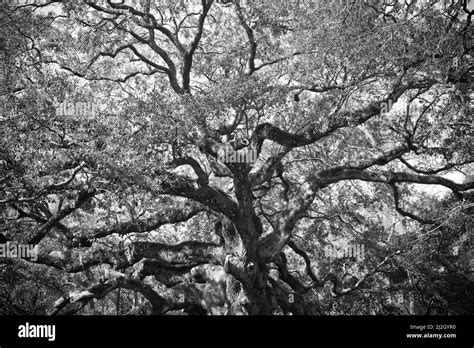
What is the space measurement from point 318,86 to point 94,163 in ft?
13.6

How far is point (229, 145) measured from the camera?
30.5ft

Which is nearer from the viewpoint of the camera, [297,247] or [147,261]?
[147,261]

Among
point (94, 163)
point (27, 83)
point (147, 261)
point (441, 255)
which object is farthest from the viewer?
point (441, 255)

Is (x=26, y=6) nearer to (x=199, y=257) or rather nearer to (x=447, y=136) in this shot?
(x=199, y=257)

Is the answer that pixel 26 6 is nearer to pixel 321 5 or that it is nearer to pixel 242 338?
pixel 321 5

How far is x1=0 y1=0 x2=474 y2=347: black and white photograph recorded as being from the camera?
759cm

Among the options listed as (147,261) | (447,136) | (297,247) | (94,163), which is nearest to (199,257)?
(147,261)

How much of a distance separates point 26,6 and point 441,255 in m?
9.84

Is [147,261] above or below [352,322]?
above

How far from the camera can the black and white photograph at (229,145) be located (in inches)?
299

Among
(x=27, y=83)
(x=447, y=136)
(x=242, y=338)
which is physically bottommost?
(x=242, y=338)

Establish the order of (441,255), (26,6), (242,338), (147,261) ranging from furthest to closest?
(441,255) → (147,261) → (26,6) → (242,338)

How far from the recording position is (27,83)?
857 centimetres

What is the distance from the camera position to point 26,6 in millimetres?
9430
